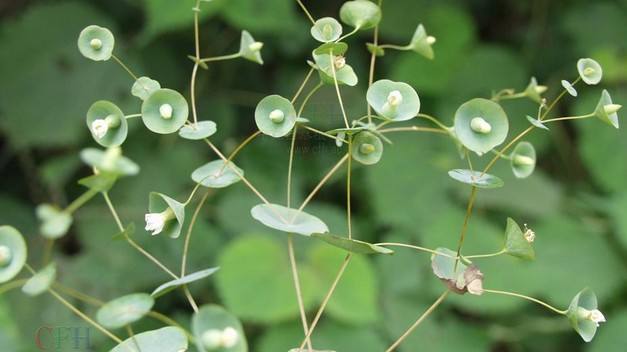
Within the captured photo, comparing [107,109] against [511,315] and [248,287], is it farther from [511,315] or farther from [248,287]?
[511,315]

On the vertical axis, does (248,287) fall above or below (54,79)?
below

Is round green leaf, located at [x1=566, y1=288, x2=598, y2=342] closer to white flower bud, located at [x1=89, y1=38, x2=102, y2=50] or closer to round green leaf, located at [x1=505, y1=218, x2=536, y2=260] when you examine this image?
A: round green leaf, located at [x1=505, y1=218, x2=536, y2=260]

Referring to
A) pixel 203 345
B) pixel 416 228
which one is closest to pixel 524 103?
pixel 416 228

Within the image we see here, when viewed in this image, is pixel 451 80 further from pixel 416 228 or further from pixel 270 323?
pixel 270 323

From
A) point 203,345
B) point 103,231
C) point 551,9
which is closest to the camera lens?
point 203,345

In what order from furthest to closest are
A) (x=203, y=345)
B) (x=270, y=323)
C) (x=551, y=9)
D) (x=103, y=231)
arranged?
(x=551, y=9) → (x=103, y=231) → (x=270, y=323) → (x=203, y=345)

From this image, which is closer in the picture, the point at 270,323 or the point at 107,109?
the point at 107,109

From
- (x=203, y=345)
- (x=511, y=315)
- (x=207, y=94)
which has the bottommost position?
(x=511, y=315)

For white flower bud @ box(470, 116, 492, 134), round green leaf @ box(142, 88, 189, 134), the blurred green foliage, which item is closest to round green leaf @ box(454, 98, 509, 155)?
white flower bud @ box(470, 116, 492, 134)
